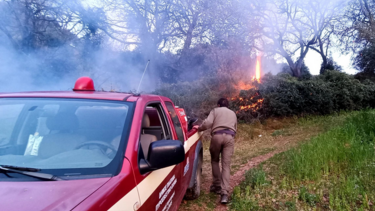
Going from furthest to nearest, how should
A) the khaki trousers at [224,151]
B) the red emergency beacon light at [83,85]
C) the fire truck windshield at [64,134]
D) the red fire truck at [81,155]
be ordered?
1. the khaki trousers at [224,151]
2. the red emergency beacon light at [83,85]
3. the fire truck windshield at [64,134]
4. the red fire truck at [81,155]

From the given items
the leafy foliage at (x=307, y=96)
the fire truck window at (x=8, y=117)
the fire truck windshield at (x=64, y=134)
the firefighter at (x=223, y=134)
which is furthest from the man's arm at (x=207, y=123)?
the leafy foliage at (x=307, y=96)

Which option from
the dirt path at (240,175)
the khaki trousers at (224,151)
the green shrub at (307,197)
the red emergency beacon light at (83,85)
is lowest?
the dirt path at (240,175)

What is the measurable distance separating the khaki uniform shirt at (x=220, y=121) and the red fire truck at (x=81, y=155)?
5.80 feet

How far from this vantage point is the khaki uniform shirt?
432 cm

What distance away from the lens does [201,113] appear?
10852 mm

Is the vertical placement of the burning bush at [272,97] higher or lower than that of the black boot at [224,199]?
higher

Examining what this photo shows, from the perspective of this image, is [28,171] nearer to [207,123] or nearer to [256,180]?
[207,123]

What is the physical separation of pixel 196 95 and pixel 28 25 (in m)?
7.36

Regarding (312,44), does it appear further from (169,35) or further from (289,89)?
(169,35)

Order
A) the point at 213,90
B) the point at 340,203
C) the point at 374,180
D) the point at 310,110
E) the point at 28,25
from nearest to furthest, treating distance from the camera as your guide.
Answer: the point at 340,203
the point at 374,180
the point at 28,25
the point at 310,110
the point at 213,90

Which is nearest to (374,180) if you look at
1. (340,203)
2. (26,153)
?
(340,203)

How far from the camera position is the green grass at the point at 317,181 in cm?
373

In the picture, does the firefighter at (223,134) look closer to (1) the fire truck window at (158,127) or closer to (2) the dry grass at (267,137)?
(2) the dry grass at (267,137)

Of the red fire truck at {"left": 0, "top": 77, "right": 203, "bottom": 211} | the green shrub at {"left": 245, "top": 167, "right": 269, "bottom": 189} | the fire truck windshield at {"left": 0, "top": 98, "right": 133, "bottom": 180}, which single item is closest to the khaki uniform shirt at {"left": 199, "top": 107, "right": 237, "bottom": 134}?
the green shrub at {"left": 245, "top": 167, "right": 269, "bottom": 189}
